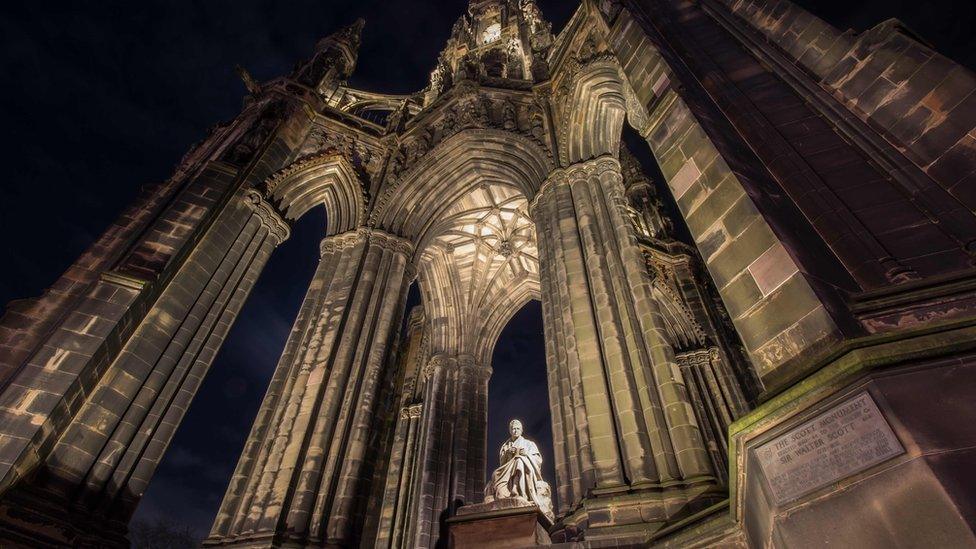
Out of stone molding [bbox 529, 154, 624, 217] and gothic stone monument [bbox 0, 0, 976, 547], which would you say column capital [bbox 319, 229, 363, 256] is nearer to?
gothic stone monument [bbox 0, 0, 976, 547]

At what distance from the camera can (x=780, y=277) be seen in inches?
125

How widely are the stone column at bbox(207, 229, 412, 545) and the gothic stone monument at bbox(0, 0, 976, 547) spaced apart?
0.05 metres

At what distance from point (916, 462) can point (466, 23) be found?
2372 centimetres

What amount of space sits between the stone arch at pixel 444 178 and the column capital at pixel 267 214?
2159 millimetres

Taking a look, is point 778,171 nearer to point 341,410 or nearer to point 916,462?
point 916,462

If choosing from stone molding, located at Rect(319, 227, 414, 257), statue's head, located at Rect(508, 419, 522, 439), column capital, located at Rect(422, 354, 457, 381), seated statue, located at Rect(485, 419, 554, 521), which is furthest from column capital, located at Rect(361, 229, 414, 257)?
seated statue, located at Rect(485, 419, 554, 521)

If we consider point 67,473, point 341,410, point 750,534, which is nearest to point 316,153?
point 341,410

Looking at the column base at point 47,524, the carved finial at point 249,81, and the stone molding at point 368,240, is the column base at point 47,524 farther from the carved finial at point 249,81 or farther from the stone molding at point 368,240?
the carved finial at point 249,81

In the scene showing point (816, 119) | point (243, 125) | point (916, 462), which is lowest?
point (916, 462)

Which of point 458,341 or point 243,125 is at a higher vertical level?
point 243,125

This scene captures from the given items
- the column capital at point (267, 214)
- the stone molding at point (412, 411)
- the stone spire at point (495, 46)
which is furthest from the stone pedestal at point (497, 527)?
the stone spire at point (495, 46)

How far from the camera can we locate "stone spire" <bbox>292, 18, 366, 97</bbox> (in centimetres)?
1463

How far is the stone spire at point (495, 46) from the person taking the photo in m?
14.8

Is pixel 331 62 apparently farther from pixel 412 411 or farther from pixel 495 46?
pixel 412 411
